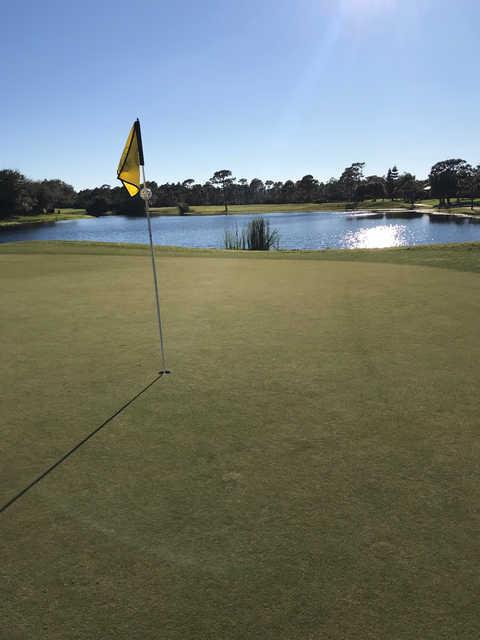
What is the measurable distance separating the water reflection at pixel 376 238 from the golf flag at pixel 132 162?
35.2 meters

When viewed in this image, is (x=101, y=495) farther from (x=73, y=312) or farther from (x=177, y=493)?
(x=73, y=312)

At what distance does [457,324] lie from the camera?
637cm

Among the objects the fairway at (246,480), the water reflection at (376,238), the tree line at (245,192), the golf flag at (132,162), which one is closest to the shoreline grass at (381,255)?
the fairway at (246,480)

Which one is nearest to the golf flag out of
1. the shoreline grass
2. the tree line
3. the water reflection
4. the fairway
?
the fairway

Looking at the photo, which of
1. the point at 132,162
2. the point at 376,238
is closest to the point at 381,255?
the point at 132,162

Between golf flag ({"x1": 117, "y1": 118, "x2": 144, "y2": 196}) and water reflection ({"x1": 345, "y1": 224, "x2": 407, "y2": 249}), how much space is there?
35236 mm

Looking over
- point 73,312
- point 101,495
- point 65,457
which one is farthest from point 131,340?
point 101,495

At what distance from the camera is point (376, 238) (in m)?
45.8

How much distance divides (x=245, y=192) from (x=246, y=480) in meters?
177

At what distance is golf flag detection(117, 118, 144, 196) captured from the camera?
15.2ft

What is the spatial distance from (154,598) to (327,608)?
2.61 ft

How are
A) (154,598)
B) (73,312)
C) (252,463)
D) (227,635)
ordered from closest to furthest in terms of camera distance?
(227,635)
(154,598)
(252,463)
(73,312)

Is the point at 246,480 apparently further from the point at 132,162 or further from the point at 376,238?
the point at 376,238

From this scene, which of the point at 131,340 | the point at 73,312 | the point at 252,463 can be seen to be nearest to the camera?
the point at 252,463
